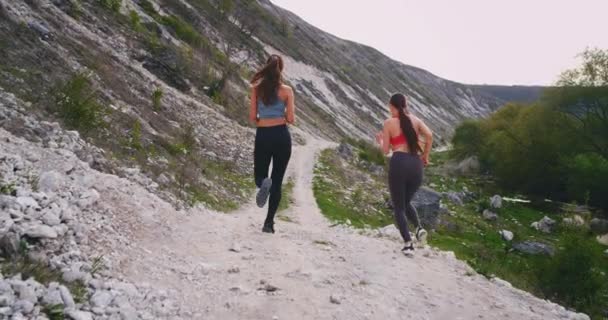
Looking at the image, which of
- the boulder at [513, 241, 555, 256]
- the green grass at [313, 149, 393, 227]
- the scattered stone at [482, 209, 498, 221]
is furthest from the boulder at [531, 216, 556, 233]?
the green grass at [313, 149, 393, 227]

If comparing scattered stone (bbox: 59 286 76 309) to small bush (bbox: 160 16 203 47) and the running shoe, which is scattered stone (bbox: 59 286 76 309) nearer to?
the running shoe

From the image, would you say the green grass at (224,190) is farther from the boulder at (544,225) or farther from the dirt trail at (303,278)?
the boulder at (544,225)

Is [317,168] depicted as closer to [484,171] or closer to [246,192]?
[246,192]

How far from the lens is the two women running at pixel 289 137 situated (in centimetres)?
698

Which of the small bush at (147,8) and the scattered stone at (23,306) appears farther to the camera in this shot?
the small bush at (147,8)

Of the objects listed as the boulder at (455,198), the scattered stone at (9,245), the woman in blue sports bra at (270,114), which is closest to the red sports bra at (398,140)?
the woman in blue sports bra at (270,114)

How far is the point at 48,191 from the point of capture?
548cm

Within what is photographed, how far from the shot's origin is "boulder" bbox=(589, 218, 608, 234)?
1084 inches

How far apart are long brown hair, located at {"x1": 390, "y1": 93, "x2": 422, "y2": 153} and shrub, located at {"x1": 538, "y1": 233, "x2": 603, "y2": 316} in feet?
23.0

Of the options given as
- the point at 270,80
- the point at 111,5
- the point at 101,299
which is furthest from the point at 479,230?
the point at 111,5

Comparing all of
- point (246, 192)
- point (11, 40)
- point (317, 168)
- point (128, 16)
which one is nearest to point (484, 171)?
point (317, 168)

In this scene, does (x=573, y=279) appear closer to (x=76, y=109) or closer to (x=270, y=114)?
(x=270, y=114)

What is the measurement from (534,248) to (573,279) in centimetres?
840

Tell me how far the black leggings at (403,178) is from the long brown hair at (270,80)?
2007 millimetres
